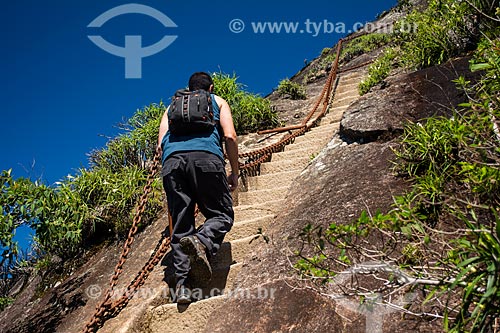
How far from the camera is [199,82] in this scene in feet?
12.5

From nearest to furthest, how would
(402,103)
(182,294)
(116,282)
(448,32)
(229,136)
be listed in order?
(182,294), (116,282), (229,136), (402,103), (448,32)

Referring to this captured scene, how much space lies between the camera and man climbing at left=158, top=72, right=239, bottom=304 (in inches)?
127

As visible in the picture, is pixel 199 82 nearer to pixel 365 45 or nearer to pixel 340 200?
pixel 340 200

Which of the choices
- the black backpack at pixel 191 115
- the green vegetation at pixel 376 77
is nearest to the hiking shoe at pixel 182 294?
the black backpack at pixel 191 115

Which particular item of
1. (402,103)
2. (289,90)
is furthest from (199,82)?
(289,90)

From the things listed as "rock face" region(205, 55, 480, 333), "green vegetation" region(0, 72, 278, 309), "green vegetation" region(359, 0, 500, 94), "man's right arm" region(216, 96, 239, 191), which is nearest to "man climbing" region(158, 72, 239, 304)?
"man's right arm" region(216, 96, 239, 191)

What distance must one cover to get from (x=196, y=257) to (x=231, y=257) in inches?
27.9

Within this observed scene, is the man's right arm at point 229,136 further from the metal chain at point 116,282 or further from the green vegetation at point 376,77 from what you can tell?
the green vegetation at point 376,77

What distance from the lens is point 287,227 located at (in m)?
3.54

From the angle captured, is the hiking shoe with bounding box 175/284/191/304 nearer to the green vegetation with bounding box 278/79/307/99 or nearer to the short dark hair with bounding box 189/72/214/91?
the short dark hair with bounding box 189/72/214/91

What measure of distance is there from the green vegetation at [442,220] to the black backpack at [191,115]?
1190 mm

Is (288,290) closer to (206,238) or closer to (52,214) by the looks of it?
(206,238)

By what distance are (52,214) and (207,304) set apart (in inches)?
83.7

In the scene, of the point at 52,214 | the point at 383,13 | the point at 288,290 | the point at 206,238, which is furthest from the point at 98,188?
the point at 383,13
